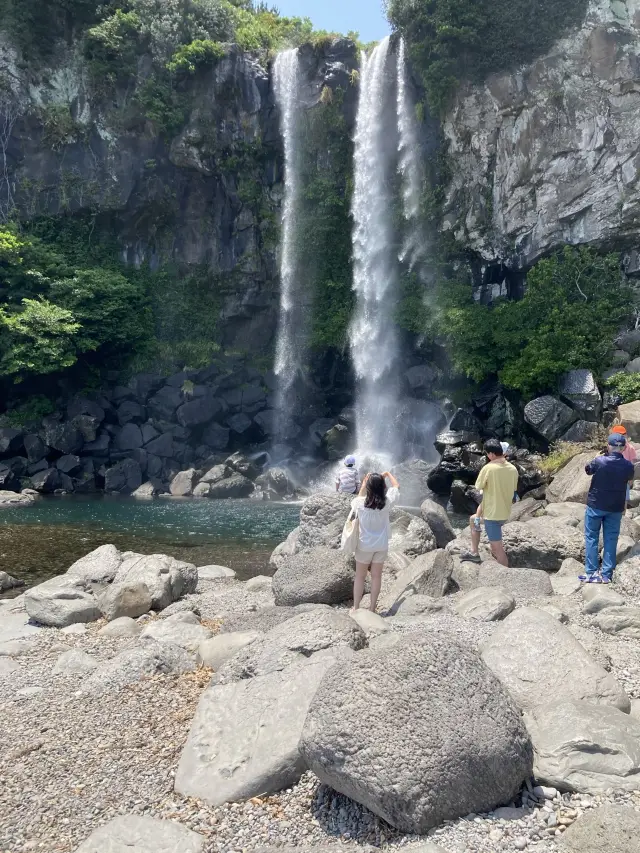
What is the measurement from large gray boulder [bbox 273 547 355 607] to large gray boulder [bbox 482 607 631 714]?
2.77 meters

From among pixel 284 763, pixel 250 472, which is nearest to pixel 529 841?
pixel 284 763

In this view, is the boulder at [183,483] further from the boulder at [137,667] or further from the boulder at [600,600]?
the boulder at [600,600]

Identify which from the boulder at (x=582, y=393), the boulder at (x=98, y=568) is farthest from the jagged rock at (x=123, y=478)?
the boulder at (x=582, y=393)

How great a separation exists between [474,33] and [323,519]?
25.1 metres

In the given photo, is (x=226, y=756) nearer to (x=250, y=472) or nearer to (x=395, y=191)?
(x=250, y=472)

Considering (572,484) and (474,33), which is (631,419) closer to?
(572,484)

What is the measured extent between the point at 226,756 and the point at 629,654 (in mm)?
3412

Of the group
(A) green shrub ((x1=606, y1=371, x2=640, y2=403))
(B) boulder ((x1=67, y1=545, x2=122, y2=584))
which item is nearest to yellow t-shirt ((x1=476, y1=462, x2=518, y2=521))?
(B) boulder ((x1=67, y1=545, x2=122, y2=584))

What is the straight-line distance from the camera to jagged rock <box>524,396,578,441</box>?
22.6 meters

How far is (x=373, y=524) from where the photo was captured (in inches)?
276

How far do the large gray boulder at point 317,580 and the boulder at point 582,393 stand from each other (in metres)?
17.0

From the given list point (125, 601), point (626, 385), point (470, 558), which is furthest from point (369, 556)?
point (626, 385)

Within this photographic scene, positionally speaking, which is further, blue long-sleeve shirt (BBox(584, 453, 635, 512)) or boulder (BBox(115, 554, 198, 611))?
boulder (BBox(115, 554, 198, 611))

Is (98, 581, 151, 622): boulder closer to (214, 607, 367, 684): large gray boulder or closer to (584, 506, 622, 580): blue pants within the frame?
(214, 607, 367, 684): large gray boulder
